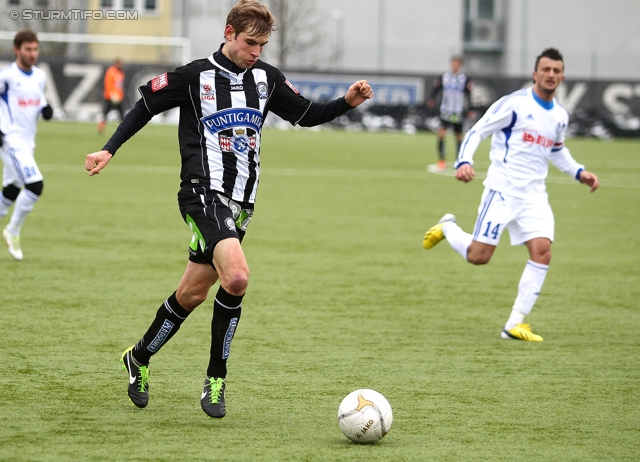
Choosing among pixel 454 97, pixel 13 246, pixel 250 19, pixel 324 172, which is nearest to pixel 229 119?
pixel 250 19

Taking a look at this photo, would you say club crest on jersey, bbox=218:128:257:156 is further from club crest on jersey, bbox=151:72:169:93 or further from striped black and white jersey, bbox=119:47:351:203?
club crest on jersey, bbox=151:72:169:93

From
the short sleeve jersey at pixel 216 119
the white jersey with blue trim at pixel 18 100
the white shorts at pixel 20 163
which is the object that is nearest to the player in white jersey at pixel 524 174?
the short sleeve jersey at pixel 216 119

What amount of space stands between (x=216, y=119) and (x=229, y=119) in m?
0.07

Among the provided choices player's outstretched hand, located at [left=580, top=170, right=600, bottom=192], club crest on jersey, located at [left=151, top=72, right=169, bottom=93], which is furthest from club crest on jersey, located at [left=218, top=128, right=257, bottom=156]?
player's outstretched hand, located at [left=580, top=170, right=600, bottom=192]

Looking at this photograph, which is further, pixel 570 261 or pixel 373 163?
pixel 373 163

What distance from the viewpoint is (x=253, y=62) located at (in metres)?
4.90

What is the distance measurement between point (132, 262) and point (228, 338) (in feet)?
16.4

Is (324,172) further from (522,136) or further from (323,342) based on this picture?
(323,342)

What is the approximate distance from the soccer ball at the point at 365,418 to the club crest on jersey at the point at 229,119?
1509 mm

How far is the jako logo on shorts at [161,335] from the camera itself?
5000 mm

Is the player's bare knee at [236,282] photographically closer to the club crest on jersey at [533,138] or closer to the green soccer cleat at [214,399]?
the green soccer cleat at [214,399]

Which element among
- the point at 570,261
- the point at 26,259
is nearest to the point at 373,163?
the point at 570,261

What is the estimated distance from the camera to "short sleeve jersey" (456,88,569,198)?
23.7 ft

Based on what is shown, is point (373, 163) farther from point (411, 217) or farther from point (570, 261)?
point (570, 261)
